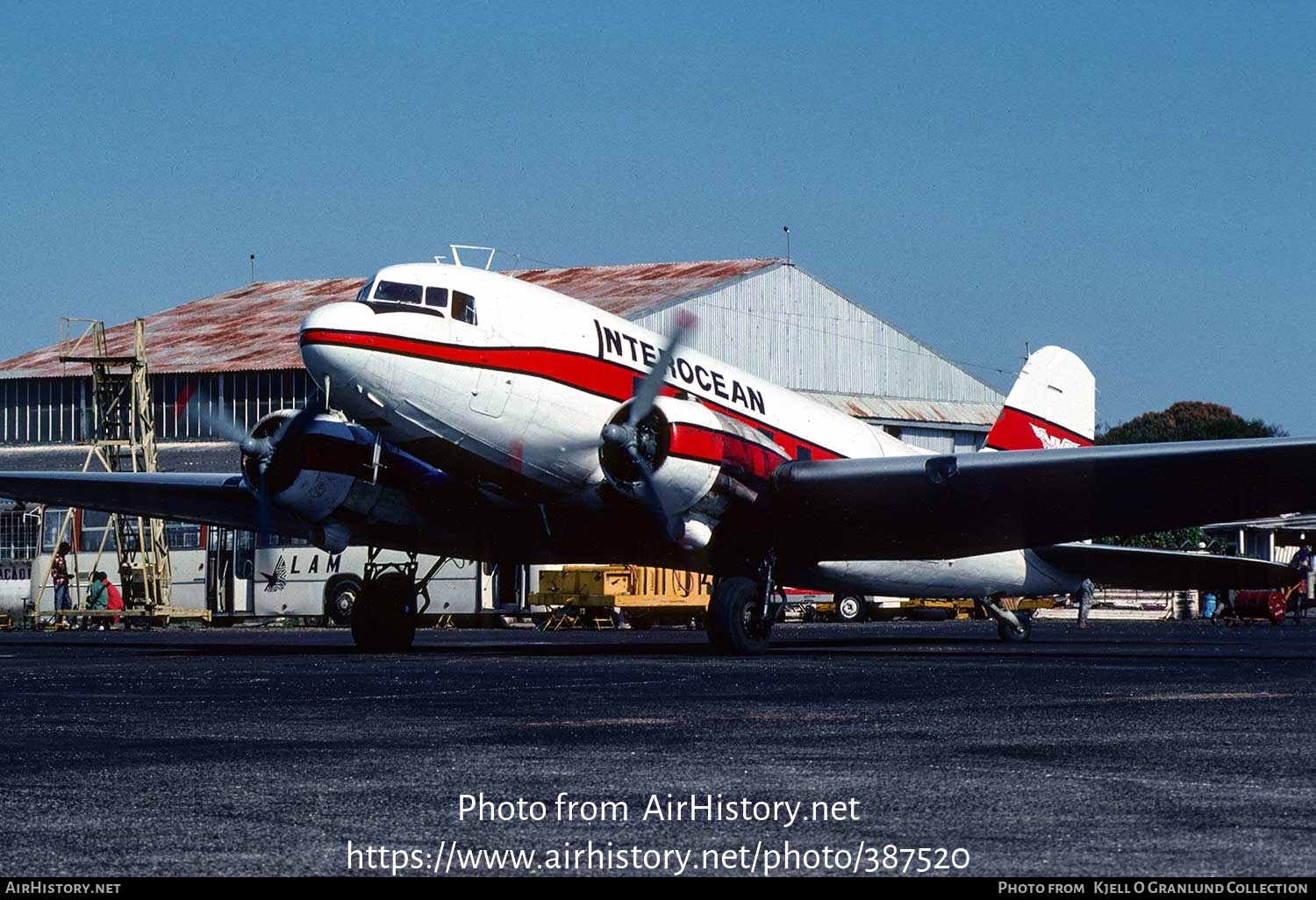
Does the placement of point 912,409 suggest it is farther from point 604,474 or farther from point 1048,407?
point 604,474

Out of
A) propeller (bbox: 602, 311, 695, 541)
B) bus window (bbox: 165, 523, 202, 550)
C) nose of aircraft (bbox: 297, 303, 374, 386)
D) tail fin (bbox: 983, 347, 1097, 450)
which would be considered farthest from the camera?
bus window (bbox: 165, 523, 202, 550)

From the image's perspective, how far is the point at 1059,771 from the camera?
30.0 ft

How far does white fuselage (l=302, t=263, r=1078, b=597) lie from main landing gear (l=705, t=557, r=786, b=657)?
2.20 meters

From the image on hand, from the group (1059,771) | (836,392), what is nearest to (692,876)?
(1059,771)

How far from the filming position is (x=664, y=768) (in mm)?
9398

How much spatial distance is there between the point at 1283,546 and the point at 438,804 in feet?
257

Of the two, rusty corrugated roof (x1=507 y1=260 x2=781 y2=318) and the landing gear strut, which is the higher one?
rusty corrugated roof (x1=507 y1=260 x2=781 y2=318)

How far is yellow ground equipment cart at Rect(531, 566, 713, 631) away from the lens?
47438 millimetres

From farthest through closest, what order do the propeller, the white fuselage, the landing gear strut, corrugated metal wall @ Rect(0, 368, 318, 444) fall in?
corrugated metal wall @ Rect(0, 368, 318, 444) → the landing gear strut → the propeller → the white fuselage

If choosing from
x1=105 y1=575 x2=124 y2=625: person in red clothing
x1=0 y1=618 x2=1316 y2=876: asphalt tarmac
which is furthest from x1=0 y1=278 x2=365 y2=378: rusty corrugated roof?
x1=0 y1=618 x2=1316 y2=876: asphalt tarmac

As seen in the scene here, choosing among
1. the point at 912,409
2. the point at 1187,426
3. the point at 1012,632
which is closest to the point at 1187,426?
the point at 1187,426

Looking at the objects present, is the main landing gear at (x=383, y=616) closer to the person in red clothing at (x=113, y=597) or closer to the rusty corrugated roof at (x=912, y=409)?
the person in red clothing at (x=113, y=597)

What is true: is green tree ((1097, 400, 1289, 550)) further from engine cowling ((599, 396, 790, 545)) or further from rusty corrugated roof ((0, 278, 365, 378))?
engine cowling ((599, 396, 790, 545))

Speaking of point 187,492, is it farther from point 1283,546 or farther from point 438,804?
point 1283,546
